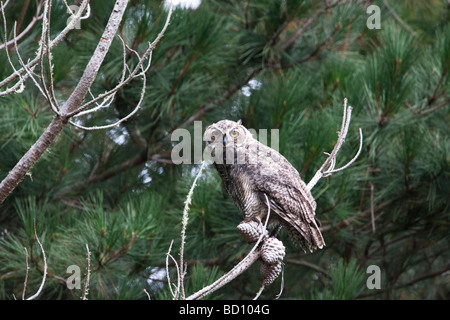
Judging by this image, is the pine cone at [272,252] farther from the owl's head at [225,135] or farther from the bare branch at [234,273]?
the owl's head at [225,135]

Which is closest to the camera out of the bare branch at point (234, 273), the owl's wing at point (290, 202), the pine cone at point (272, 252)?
the bare branch at point (234, 273)

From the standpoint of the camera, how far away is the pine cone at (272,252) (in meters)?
2.07

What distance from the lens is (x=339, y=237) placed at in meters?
4.25

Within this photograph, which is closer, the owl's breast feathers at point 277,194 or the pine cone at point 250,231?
the pine cone at point 250,231

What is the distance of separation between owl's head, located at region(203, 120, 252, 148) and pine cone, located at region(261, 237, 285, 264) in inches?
20.2

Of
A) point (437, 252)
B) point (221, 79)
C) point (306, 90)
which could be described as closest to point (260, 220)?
point (306, 90)

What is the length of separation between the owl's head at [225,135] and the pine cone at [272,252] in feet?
1.69

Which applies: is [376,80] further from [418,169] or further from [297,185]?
[297,185]

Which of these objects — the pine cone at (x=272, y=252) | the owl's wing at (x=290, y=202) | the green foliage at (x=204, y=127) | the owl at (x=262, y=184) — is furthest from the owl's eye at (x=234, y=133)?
the green foliage at (x=204, y=127)

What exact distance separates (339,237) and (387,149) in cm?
68

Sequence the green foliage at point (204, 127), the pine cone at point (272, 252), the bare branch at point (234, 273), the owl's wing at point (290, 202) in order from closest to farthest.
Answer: the bare branch at point (234, 273) < the pine cone at point (272, 252) < the owl's wing at point (290, 202) < the green foliage at point (204, 127)

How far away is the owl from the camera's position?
2.42m

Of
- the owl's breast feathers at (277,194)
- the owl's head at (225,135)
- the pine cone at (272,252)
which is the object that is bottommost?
the pine cone at (272,252)

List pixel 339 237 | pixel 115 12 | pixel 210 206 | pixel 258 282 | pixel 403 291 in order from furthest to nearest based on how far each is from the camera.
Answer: pixel 403 291, pixel 258 282, pixel 339 237, pixel 210 206, pixel 115 12
